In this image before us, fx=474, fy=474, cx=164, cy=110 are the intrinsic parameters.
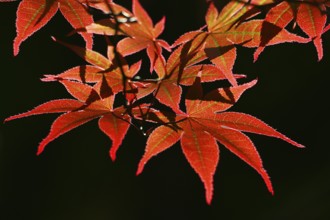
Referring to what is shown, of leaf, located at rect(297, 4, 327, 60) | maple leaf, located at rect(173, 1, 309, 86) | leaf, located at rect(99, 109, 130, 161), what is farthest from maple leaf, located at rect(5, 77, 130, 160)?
leaf, located at rect(297, 4, 327, 60)

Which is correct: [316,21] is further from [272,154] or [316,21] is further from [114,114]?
[272,154]

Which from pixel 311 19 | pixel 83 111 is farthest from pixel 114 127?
pixel 311 19

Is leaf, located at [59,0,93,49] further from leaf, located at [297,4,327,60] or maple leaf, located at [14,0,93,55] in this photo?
leaf, located at [297,4,327,60]

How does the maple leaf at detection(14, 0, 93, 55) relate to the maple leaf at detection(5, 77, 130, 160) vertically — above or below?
above

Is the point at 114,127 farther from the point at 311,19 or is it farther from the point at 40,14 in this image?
the point at 311,19

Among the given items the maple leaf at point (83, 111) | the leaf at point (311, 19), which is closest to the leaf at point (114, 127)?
the maple leaf at point (83, 111)

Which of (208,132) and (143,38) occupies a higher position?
(143,38)
